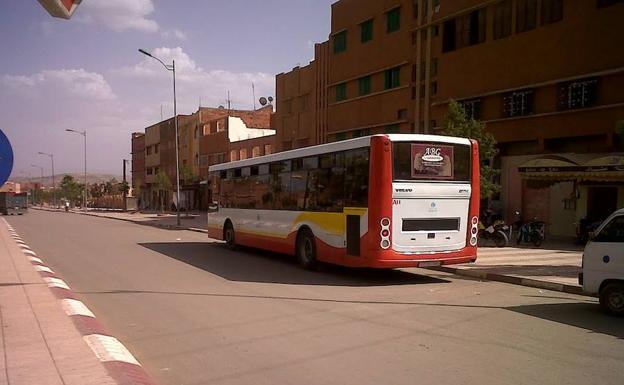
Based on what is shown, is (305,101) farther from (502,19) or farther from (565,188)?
(565,188)

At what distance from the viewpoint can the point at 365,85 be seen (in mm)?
34781

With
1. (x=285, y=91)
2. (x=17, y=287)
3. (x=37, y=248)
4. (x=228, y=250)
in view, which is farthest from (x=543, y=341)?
(x=285, y=91)

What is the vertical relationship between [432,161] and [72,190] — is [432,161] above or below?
below

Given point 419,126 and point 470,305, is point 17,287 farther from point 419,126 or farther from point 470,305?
point 419,126

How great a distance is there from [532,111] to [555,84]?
1563mm

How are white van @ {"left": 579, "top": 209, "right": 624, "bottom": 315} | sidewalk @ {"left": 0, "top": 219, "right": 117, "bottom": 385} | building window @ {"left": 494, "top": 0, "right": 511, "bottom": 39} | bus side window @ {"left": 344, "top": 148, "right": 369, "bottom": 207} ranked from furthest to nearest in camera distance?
building window @ {"left": 494, "top": 0, "right": 511, "bottom": 39}, bus side window @ {"left": 344, "top": 148, "right": 369, "bottom": 207}, white van @ {"left": 579, "top": 209, "right": 624, "bottom": 315}, sidewalk @ {"left": 0, "top": 219, "right": 117, "bottom": 385}

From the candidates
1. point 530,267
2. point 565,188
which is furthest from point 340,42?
point 530,267

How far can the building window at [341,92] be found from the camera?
36906 mm

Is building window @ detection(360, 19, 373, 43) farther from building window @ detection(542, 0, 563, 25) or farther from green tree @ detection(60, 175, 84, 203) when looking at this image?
green tree @ detection(60, 175, 84, 203)

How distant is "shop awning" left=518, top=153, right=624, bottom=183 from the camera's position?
58.2ft

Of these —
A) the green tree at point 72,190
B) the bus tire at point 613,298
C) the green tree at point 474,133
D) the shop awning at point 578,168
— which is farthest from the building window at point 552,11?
the green tree at point 72,190

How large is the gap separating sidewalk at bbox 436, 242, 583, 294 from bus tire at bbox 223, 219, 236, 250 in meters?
7.36

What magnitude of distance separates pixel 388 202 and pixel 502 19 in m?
18.1

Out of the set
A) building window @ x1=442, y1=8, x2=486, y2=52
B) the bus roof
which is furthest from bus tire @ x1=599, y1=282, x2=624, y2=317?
building window @ x1=442, y1=8, x2=486, y2=52
